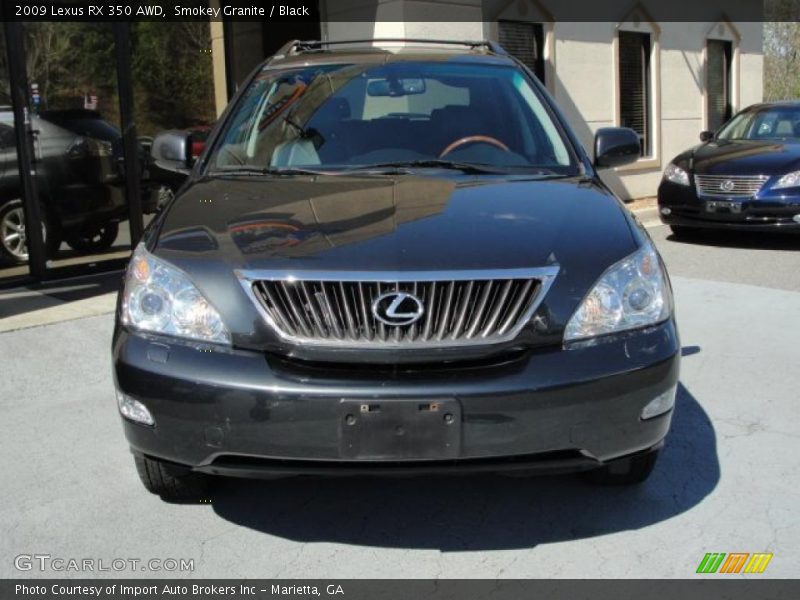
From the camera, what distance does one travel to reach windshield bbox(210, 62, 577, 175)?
12.7 ft

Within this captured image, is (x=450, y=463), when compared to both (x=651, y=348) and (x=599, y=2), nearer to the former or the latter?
(x=651, y=348)

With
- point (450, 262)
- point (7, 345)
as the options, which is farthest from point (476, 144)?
point (7, 345)

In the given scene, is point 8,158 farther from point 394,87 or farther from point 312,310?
point 312,310

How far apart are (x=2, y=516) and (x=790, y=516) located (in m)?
2.91

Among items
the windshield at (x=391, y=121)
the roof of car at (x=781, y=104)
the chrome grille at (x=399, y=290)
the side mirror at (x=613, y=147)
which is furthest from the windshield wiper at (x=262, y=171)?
the roof of car at (x=781, y=104)

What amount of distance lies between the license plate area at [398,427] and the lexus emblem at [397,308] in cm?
25

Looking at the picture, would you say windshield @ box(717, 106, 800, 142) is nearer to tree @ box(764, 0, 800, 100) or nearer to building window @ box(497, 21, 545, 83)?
building window @ box(497, 21, 545, 83)

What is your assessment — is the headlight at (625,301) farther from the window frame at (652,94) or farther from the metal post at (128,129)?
the window frame at (652,94)

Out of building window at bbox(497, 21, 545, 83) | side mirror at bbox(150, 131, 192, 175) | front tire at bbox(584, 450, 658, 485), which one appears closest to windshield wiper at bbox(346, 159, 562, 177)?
side mirror at bbox(150, 131, 192, 175)

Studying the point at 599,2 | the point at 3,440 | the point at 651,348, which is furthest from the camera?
the point at 599,2

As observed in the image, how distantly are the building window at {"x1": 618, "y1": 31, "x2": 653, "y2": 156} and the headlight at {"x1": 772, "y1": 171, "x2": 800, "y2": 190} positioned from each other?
4.36m

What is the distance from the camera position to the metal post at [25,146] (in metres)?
7.00

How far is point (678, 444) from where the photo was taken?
385 cm
